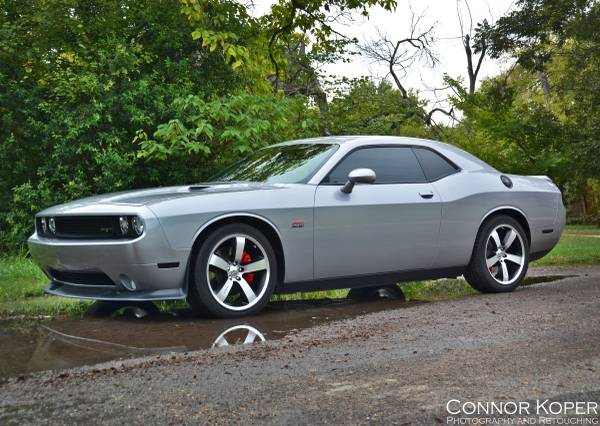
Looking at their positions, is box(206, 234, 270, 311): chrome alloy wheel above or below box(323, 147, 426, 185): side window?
below

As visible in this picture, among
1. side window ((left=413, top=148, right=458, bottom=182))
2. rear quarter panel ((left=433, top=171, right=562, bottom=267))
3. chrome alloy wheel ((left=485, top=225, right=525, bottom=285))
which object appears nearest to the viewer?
rear quarter panel ((left=433, top=171, right=562, bottom=267))

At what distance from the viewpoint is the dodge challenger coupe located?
5.95 meters

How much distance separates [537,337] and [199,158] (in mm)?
7907

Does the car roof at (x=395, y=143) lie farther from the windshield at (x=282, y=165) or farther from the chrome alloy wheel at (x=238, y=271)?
the chrome alloy wheel at (x=238, y=271)

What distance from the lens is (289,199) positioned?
21.3 ft

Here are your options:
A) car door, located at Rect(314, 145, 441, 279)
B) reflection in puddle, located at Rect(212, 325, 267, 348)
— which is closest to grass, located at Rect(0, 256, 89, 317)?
reflection in puddle, located at Rect(212, 325, 267, 348)

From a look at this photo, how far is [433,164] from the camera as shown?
769 centimetres

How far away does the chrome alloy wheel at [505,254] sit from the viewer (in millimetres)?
7840

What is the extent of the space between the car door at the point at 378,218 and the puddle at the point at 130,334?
0.43 metres

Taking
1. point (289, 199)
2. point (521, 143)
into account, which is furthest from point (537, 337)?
point (521, 143)

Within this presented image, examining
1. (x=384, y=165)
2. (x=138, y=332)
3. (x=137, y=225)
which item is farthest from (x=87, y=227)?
(x=384, y=165)

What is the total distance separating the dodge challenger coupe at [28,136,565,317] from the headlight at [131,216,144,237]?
0.01 metres

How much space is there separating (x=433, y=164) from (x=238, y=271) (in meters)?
2.49

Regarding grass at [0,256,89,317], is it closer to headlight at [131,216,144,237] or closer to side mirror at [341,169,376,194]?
headlight at [131,216,144,237]
